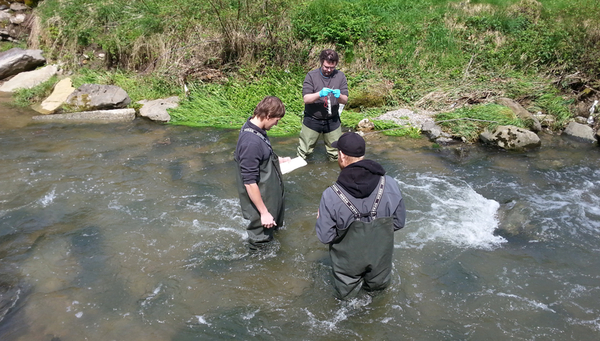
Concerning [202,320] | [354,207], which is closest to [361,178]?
[354,207]

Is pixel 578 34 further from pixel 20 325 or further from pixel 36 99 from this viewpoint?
pixel 36 99

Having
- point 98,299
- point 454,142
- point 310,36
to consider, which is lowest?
point 454,142

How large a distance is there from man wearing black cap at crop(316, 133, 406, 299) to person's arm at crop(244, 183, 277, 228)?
35.3 inches

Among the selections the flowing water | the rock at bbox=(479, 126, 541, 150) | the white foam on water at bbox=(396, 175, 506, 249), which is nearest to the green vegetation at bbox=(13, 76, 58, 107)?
the flowing water

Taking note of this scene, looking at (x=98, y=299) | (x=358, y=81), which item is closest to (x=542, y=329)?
(x=98, y=299)

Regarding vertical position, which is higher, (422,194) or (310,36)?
(310,36)

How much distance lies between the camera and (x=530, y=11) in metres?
11.9

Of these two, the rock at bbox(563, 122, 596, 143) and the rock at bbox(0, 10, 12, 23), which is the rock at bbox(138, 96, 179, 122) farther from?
the rock at bbox(563, 122, 596, 143)

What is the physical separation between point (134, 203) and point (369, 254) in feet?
12.8

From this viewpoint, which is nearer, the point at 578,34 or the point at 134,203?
the point at 134,203

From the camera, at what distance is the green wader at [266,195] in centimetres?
409

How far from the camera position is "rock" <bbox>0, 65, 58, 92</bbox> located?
1113cm

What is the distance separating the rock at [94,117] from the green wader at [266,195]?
6158 millimetres

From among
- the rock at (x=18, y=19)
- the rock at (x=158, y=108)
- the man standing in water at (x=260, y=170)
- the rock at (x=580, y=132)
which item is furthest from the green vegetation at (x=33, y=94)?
the rock at (x=580, y=132)
